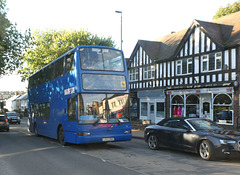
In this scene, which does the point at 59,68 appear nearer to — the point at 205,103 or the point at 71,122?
the point at 71,122

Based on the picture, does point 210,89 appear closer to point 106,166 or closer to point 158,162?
point 158,162

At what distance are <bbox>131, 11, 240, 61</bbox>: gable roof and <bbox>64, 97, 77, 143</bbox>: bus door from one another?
12.5m

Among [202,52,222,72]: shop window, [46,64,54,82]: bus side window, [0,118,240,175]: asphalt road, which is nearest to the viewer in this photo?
[0,118,240,175]: asphalt road

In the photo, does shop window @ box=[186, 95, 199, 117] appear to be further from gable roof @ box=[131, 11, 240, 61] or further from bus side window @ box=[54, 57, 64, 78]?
bus side window @ box=[54, 57, 64, 78]

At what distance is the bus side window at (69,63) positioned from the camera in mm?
11383

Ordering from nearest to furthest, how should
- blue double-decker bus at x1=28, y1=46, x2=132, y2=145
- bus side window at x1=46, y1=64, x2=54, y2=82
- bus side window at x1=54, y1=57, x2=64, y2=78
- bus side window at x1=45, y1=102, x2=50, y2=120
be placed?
blue double-decker bus at x1=28, y1=46, x2=132, y2=145
bus side window at x1=54, y1=57, x2=64, y2=78
bus side window at x1=46, y1=64, x2=54, y2=82
bus side window at x1=45, y1=102, x2=50, y2=120

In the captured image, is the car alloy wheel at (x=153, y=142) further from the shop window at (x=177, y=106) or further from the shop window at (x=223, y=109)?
the shop window at (x=177, y=106)

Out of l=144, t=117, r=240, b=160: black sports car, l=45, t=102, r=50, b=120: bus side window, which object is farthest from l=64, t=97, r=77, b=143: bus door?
l=45, t=102, r=50, b=120: bus side window

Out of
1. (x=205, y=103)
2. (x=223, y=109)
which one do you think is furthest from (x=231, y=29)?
(x=223, y=109)

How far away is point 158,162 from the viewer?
8.32 meters

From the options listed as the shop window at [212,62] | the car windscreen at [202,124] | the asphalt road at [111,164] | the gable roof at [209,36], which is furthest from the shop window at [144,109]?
the car windscreen at [202,124]

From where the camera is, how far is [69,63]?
11742 millimetres

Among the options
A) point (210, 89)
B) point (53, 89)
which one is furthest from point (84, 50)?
point (210, 89)

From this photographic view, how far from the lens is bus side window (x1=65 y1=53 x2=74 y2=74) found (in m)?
11.4
